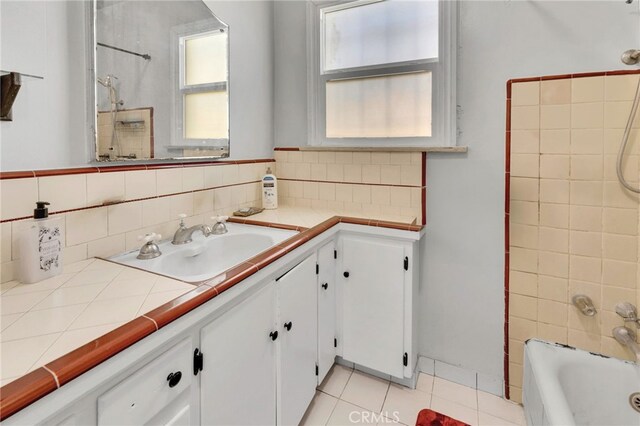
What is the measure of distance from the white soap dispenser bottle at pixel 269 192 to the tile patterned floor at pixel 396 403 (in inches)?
41.9

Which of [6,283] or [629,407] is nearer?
[6,283]

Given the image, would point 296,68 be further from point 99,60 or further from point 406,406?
point 406,406

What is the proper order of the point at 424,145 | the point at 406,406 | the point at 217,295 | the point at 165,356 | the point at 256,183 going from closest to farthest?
1. the point at 165,356
2. the point at 217,295
3. the point at 406,406
4. the point at 424,145
5. the point at 256,183

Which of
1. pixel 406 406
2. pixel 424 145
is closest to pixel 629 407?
pixel 406 406

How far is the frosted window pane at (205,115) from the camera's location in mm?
1570

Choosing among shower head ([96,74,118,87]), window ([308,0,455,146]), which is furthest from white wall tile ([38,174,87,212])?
window ([308,0,455,146])

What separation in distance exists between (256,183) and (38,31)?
1.21 m

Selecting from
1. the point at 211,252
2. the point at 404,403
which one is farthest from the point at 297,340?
the point at 404,403

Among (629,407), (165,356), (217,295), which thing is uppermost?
(217,295)

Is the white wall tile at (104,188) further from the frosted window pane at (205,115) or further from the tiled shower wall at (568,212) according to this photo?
the tiled shower wall at (568,212)

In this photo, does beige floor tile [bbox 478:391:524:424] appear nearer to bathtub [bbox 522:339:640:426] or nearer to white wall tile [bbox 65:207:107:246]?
bathtub [bbox 522:339:640:426]

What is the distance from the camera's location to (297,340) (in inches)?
55.4

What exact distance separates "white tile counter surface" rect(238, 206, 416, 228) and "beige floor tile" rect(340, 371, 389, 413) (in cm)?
93

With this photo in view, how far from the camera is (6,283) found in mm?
909
